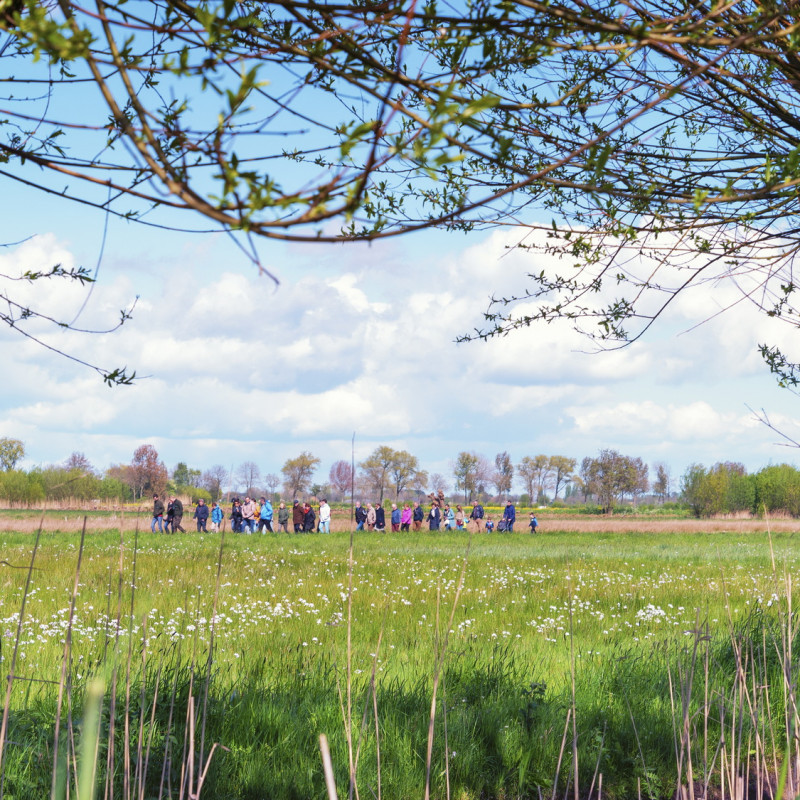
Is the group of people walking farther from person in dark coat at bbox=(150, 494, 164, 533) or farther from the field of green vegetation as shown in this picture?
the field of green vegetation

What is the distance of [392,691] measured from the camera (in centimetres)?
490

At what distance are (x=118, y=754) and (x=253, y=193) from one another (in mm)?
3175

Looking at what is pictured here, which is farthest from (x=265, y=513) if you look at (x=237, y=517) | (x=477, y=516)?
(x=477, y=516)

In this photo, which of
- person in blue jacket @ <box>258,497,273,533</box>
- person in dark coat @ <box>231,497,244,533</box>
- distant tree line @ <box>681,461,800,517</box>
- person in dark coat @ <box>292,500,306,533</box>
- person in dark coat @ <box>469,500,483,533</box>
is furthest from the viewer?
distant tree line @ <box>681,461,800,517</box>

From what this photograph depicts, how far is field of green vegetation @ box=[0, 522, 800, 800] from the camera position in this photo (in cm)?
308

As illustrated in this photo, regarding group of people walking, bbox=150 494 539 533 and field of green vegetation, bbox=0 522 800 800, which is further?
group of people walking, bbox=150 494 539 533

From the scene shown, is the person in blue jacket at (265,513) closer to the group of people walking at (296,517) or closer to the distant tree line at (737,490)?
the group of people walking at (296,517)

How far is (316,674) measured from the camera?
5211 mm

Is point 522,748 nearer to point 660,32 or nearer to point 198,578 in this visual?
point 660,32

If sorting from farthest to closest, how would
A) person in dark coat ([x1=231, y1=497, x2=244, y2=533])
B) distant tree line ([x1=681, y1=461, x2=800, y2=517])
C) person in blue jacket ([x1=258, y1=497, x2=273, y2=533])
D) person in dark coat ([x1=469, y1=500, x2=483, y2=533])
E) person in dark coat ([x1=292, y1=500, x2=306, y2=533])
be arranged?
distant tree line ([x1=681, y1=461, x2=800, y2=517]) < person in dark coat ([x1=292, y1=500, x2=306, y2=533]) < person in dark coat ([x1=231, y1=497, x2=244, y2=533]) < person in blue jacket ([x1=258, y1=497, x2=273, y2=533]) < person in dark coat ([x1=469, y1=500, x2=483, y2=533])

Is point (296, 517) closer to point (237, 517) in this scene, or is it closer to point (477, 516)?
point (237, 517)

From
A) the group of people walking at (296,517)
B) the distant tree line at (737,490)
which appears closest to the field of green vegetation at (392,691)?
the group of people walking at (296,517)

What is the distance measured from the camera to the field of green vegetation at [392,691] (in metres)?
3.08

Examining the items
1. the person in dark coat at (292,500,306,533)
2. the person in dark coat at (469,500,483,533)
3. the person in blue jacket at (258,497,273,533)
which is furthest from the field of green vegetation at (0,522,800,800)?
the person in dark coat at (292,500,306,533)
